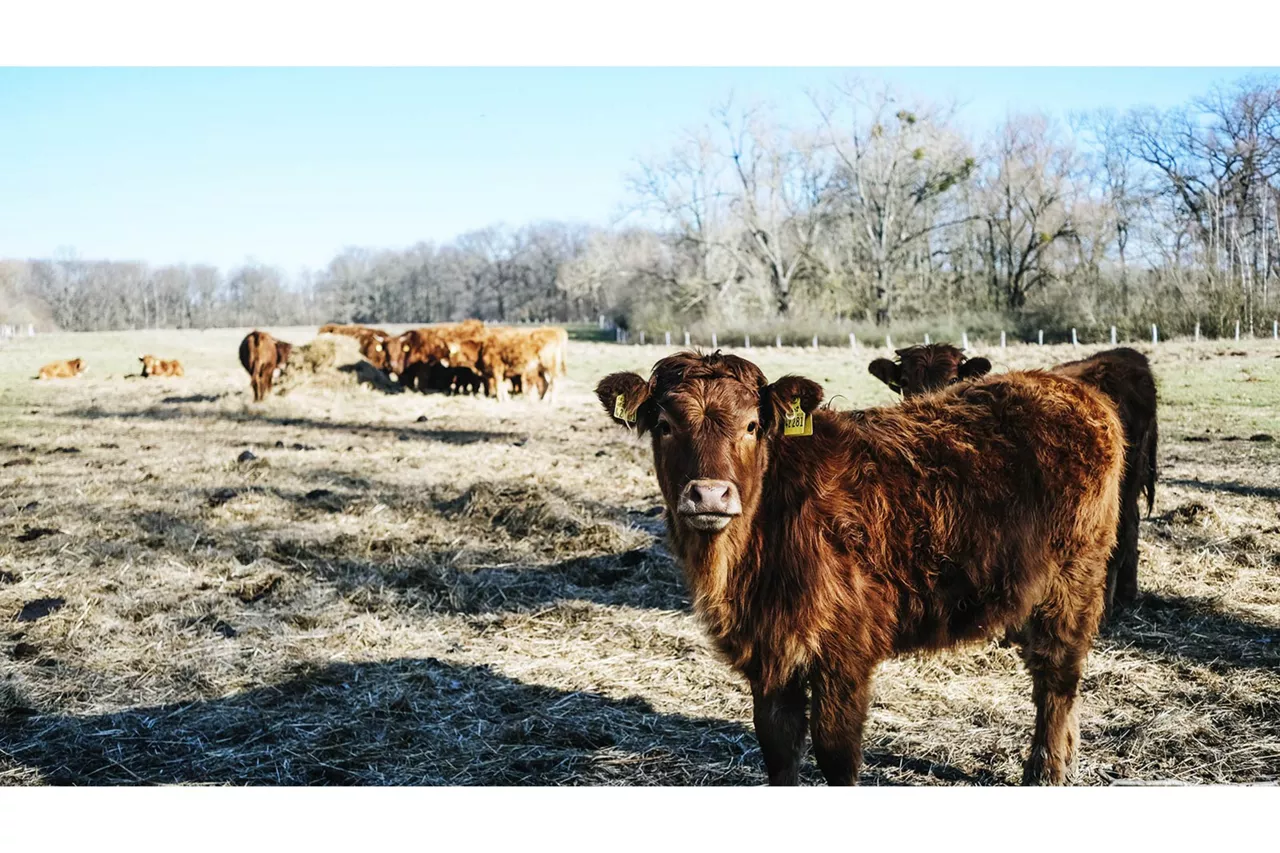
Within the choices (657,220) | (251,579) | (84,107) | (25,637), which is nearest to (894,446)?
(657,220)

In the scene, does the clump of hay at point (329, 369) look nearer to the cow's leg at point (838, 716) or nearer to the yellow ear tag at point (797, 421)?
the yellow ear tag at point (797, 421)

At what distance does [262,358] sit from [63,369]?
4.82 ft

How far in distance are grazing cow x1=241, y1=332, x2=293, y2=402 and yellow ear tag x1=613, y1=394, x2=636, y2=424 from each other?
15.9 feet

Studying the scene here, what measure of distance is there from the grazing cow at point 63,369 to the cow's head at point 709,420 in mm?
5071

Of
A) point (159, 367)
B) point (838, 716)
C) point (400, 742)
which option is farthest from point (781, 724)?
point (159, 367)

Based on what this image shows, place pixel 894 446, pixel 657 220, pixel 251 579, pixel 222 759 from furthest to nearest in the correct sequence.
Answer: pixel 657 220 < pixel 251 579 < pixel 222 759 < pixel 894 446

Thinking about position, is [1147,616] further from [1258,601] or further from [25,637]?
[25,637]

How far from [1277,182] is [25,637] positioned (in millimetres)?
5654

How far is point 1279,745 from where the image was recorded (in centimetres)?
283

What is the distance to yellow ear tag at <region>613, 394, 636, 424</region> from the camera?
2461 millimetres

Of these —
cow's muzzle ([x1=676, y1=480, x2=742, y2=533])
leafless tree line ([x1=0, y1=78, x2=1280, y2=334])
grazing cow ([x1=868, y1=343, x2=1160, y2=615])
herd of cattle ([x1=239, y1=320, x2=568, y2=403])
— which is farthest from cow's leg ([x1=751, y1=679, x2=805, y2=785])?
herd of cattle ([x1=239, y1=320, x2=568, y2=403])

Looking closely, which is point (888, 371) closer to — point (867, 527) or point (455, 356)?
point (867, 527)

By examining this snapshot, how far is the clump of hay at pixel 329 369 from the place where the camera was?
26.9 feet

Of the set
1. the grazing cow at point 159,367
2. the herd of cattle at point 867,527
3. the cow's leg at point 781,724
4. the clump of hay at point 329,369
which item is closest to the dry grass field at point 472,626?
the grazing cow at point 159,367
